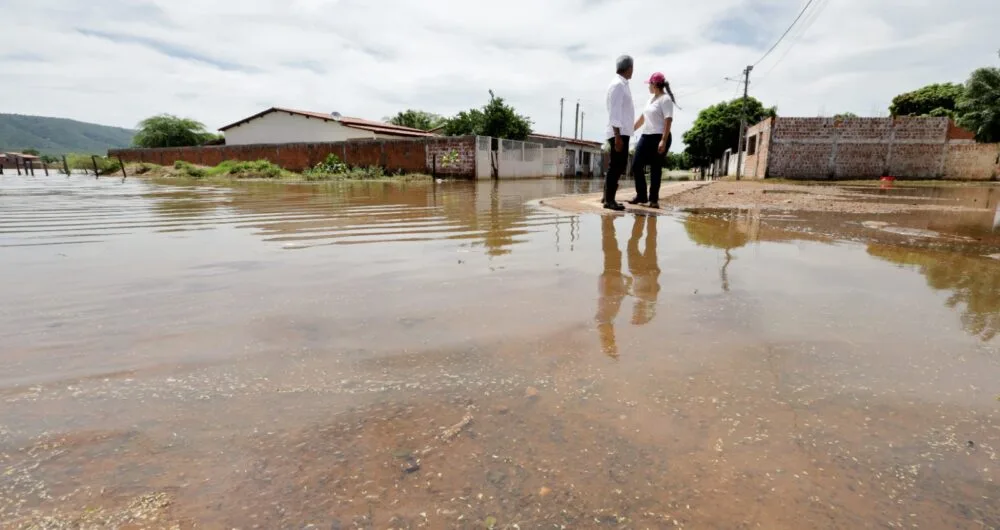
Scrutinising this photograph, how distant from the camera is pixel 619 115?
5.67 m

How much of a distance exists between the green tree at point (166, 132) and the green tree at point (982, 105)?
54.6 m

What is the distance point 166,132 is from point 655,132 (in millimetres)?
50080

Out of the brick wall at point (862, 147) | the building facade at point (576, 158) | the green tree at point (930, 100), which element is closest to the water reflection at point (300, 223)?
the brick wall at point (862, 147)

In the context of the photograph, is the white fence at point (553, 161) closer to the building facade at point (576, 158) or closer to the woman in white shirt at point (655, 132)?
the building facade at point (576, 158)

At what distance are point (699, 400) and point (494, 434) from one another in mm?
589

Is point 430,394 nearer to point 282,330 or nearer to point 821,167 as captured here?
point 282,330

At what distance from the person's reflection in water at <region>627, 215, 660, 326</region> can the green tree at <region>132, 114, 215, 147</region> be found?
50.7 meters

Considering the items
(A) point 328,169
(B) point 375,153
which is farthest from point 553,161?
(A) point 328,169

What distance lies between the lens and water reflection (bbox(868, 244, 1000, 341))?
2.01 m

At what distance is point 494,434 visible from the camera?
4.02 ft

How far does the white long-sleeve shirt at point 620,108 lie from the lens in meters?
5.59

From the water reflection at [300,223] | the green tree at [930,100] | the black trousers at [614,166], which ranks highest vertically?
the green tree at [930,100]

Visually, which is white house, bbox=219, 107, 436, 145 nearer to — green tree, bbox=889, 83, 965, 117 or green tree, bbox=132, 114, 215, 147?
green tree, bbox=132, 114, 215, 147

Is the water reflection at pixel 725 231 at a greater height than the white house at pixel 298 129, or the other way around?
the white house at pixel 298 129
